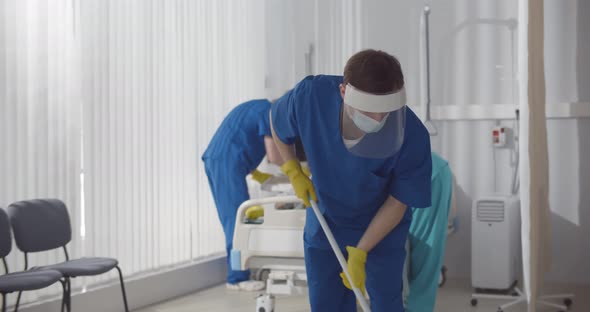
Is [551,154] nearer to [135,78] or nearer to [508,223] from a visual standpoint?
[508,223]

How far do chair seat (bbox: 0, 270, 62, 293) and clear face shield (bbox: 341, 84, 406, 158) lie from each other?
1.54 m

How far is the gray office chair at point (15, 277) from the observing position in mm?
2883

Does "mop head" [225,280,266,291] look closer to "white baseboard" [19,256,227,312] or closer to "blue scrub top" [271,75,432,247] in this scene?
"white baseboard" [19,256,227,312]

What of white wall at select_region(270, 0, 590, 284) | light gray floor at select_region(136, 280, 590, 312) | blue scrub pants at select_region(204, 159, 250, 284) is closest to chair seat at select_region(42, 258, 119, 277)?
light gray floor at select_region(136, 280, 590, 312)

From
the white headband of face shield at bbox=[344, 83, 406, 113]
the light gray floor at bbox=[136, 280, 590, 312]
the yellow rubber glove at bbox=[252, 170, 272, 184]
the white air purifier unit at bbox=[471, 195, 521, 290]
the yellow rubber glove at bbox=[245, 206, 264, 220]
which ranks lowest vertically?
the light gray floor at bbox=[136, 280, 590, 312]

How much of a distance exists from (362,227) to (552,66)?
3.29m

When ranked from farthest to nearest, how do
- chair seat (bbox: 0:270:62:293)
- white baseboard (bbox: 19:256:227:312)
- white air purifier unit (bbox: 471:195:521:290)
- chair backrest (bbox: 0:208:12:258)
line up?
white air purifier unit (bbox: 471:195:521:290), white baseboard (bbox: 19:256:227:312), chair backrest (bbox: 0:208:12:258), chair seat (bbox: 0:270:62:293)

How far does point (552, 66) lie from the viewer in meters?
5.09

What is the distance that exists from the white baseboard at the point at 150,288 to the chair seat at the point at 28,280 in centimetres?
48

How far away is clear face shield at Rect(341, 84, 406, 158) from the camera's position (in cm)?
200

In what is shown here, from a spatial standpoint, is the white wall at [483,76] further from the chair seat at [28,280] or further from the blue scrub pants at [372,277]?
the chair seat at [28,280]

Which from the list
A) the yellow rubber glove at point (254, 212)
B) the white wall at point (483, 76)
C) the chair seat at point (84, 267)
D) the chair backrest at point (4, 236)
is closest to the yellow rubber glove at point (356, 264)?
the chair seat at point (84, 267)

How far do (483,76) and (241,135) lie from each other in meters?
1.91

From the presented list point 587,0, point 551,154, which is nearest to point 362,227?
point 551,154
